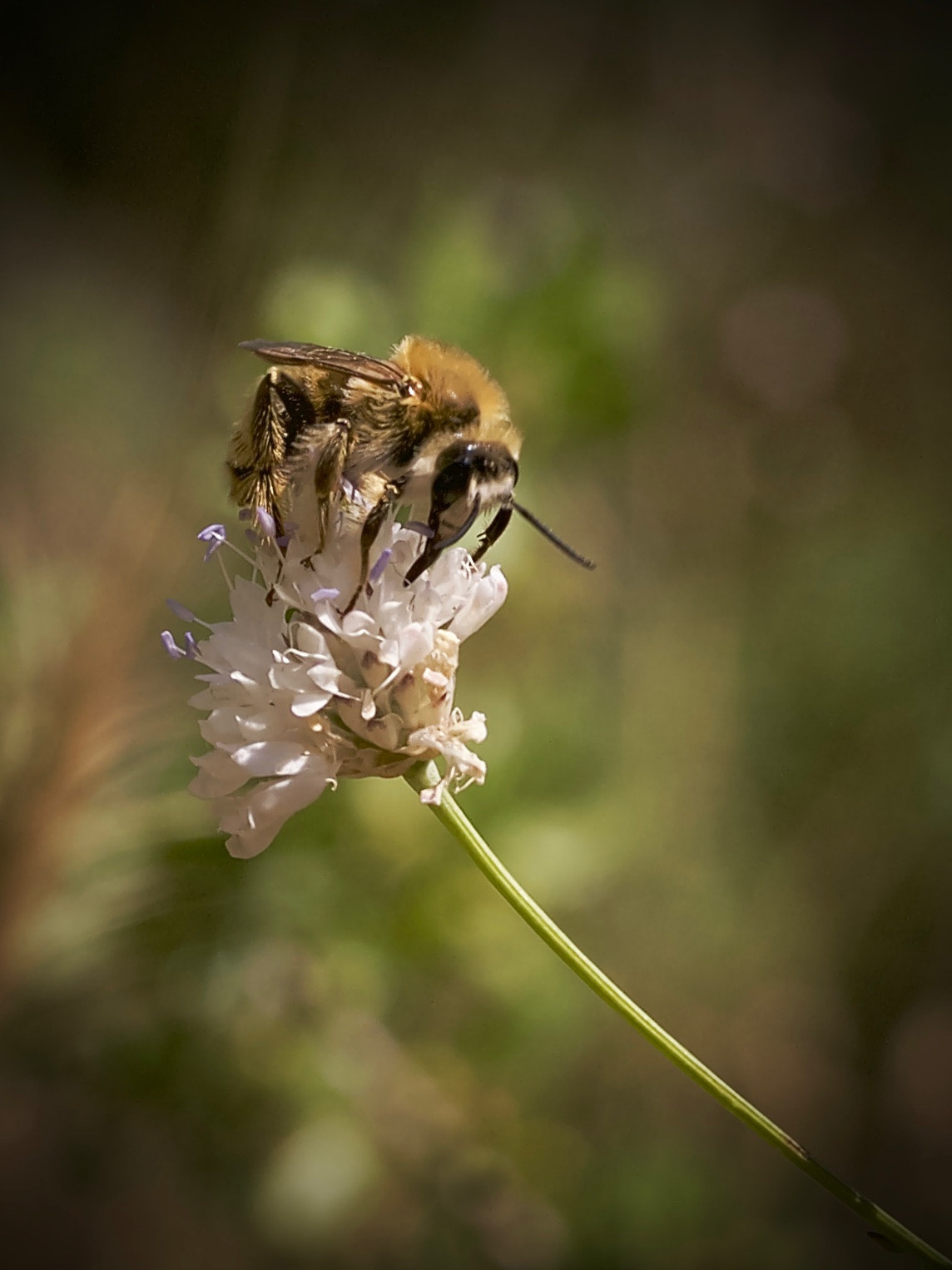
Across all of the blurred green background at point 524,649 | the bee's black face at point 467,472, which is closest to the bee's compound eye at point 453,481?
the bee's black face at point 467,472

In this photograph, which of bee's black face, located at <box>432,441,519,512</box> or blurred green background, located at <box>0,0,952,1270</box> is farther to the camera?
blurred green background, located at <box>0,0,952,1270</box>

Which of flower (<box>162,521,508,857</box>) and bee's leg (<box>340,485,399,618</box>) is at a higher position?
bee's leg (<box>340,485,399,618</box>)

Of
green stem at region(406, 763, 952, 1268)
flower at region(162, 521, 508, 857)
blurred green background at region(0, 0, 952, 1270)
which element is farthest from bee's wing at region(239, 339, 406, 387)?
blurred green background at region(0, 0, 952, 1270)

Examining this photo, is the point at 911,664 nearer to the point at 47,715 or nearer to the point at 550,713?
the point at 550,713

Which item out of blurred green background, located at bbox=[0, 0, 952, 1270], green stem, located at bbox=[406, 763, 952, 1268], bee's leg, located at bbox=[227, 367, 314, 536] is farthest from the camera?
blurred green background, located at bbox=[0, 0, 952, 1270]

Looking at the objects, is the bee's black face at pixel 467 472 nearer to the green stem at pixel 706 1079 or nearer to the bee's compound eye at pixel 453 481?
the bee's compound eye at pixel 453 481

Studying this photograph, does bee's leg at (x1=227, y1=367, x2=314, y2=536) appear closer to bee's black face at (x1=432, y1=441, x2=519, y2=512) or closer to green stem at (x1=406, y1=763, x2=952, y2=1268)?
bee's black face at (x1=432, y1=441, x2=519, y2=512)

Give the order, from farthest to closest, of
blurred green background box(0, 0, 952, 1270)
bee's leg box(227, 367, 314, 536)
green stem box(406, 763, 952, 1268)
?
blurred green background box(0, 0, 952, 1270)
bee's leg box(227, 367, 314, 536)
green stem box(406, 763, 952, 1268)

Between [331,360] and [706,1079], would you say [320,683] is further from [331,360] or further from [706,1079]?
[706,1079]

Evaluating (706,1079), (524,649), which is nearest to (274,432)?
(706,1079)
